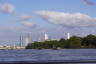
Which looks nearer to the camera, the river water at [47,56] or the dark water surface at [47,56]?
the dark water surface at [47,56]

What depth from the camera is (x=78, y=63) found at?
34062mm

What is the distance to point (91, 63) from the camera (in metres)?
33.8

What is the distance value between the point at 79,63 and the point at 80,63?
0.33 ft

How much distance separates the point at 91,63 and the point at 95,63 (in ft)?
1.55

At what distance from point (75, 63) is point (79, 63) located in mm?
430

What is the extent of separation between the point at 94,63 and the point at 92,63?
→ 0.22 m

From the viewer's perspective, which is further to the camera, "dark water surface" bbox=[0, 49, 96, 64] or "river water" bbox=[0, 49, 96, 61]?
"river water" bbox=[0, 49, 96, 61]

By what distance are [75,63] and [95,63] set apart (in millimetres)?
1994

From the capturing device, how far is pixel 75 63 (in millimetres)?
33938

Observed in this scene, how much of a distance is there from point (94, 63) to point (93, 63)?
110 mm

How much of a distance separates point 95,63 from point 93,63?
0.77 ft

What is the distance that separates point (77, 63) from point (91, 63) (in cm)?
140

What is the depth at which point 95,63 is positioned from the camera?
33438 mm

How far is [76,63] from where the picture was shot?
33969 mm
